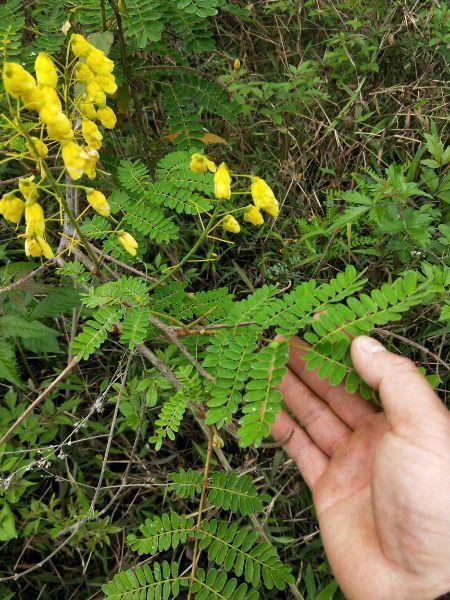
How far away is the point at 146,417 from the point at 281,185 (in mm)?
1488

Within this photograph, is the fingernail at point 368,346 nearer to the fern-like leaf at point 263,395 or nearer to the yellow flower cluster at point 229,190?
the fern-like leaf at point 263,395

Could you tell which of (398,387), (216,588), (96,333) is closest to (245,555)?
(216,588)

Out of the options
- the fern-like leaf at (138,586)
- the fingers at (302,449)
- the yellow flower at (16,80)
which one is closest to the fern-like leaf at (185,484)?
the fern-like leaf at (138,586)

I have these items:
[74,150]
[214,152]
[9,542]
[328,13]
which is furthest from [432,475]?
[328,13]

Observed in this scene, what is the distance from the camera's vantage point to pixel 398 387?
152 cm

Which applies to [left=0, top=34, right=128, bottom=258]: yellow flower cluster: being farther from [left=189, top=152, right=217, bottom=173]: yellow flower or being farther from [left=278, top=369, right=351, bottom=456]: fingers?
[left=278, top=369, right=351, bottom=456]: fingers

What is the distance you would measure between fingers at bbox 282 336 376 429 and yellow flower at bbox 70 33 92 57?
1.14m

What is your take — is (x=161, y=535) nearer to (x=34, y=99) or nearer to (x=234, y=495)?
(x=234, y=495)

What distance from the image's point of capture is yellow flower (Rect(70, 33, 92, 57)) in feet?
5.24

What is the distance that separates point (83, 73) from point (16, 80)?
1.23ft

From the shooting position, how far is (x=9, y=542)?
2441mm

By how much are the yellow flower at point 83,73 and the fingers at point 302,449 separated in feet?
4.17

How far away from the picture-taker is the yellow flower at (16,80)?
128cm

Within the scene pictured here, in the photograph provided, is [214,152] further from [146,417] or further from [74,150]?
[74,150]
